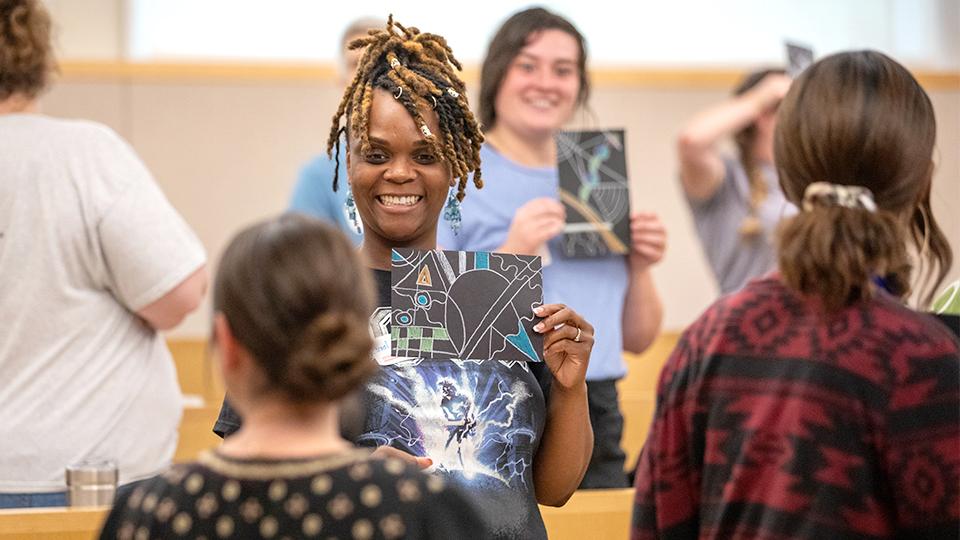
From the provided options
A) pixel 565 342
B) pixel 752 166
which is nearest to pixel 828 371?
pixel 565 342

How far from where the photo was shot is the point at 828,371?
1.93 meters

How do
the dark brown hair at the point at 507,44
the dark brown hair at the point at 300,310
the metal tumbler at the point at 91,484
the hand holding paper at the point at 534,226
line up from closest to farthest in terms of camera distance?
the dark brown hair at the point at 300,310, the metal tumbler at the point at 91,484, the hand holding paper at the point at 534,226, the dark brown hair at the point at 507,44

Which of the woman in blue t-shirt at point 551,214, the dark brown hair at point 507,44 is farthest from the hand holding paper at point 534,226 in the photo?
the dark brown hair at point 507,44

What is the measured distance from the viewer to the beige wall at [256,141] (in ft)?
22.3

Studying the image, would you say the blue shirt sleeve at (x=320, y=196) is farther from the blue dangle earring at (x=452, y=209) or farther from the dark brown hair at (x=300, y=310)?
the dark brown hair at (x=300, y=310)

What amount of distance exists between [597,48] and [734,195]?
110 inches

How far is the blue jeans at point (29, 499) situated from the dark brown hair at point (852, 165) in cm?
181

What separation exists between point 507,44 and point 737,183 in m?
1.25

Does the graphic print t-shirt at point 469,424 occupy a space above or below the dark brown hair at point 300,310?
below

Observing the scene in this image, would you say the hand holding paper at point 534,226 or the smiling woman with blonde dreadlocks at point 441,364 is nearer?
the smiling woman with blonde dreadlocks at point 441,364

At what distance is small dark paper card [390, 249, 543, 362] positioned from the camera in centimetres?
216

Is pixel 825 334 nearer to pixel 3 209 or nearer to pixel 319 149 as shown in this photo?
pixel 3 209

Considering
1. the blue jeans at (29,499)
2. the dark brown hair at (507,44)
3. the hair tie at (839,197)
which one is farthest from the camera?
the dark brown hair at (507,44)

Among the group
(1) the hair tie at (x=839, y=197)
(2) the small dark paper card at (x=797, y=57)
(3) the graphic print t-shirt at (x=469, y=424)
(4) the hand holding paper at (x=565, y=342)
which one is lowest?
(3) the graphic print t-shirt at (x=469, y=424)
